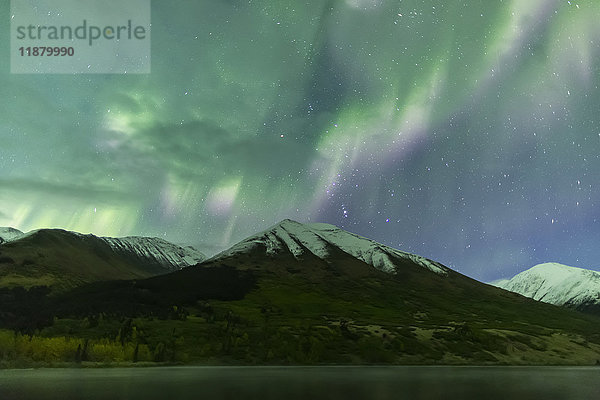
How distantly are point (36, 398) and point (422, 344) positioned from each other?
154054 millimetres

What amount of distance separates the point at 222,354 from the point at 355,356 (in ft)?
139

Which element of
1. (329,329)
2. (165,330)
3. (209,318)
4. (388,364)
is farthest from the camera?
(209,318)

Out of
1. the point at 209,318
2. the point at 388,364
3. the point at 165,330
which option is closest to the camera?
the point at 388,364

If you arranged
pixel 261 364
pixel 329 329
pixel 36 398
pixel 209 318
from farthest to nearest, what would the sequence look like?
pixel 209 318 < pixel 329 329 < pixel 261 364 < pixel 36 398

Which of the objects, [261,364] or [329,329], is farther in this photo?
[329,329]

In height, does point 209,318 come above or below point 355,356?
above

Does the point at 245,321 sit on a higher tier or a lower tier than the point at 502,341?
higher

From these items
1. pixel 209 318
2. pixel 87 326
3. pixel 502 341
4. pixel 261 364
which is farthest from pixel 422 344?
pixel 87 326

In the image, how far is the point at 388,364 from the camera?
156 m

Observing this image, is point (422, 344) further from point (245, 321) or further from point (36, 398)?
point (36, 398)

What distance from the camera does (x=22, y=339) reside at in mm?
134750

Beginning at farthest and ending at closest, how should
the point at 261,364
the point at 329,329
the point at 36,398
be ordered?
the point at 329,329, the point at 261,364, the point at 36,398

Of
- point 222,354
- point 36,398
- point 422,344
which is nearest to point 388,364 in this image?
point 422,344

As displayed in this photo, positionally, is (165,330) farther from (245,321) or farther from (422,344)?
(422,344)
